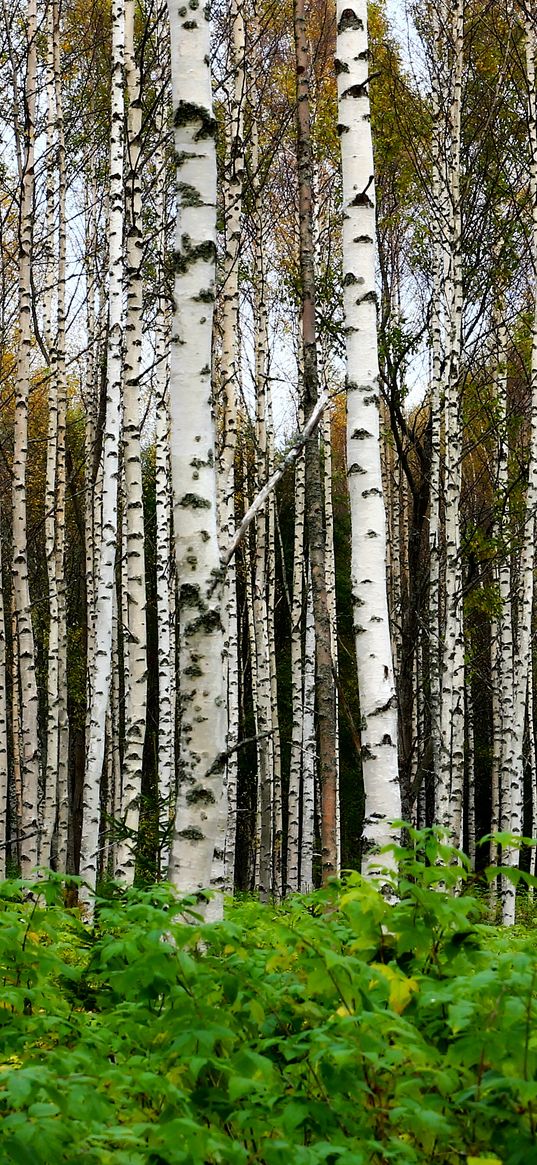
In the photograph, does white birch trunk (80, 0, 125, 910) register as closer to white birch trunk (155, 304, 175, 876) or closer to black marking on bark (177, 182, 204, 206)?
white birch trunk (155, 304, 175, 876)

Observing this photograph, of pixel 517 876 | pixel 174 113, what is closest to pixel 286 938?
pixel 517 876

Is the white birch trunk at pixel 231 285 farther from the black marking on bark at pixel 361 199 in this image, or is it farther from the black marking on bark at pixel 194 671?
the black marking on bark at pixel 194 671

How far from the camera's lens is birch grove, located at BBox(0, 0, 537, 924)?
160 inches

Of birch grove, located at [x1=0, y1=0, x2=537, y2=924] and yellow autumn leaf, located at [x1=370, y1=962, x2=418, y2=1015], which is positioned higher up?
birch grove, located at [x1=0, y1=0, x2=537, y2=924]

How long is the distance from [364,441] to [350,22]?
2.10 metres

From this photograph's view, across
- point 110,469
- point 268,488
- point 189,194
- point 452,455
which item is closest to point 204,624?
point 268,488

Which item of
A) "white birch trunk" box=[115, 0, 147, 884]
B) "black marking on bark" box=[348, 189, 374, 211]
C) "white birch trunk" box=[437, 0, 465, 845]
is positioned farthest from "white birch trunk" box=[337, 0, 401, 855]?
"white birch trunk" box=[437, 0, 465, 845]

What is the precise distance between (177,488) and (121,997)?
177 cm

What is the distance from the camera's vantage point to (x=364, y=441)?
16.9 ft

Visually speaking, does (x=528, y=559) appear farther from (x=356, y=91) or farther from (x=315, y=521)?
(x=356, y=91)

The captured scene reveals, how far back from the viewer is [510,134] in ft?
44.8

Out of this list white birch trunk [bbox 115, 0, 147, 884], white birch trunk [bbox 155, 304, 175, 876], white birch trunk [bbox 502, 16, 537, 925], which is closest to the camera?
white birch trunk [bbox 115, 0, 147, 884]

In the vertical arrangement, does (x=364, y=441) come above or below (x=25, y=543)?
below

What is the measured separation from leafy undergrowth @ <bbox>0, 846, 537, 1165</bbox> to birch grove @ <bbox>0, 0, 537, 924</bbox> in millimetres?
313
